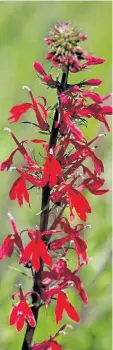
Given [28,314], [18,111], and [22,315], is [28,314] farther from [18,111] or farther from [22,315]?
[18,111]

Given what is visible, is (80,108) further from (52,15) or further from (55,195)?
(52,15)

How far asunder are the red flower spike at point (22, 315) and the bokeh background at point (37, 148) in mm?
380

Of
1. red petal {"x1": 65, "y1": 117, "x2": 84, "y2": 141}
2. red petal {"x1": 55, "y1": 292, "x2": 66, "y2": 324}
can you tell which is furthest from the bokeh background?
red petal {"x1": 65, "y1": 117, "x2": 84, "y2": 141}

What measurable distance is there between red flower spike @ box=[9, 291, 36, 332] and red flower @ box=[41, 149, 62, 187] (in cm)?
15

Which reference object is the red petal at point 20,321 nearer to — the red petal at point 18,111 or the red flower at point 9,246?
the red flower at point 9,246

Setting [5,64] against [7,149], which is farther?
[5,64]

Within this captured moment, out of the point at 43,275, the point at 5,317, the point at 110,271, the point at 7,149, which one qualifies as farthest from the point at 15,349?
the point at 43,275

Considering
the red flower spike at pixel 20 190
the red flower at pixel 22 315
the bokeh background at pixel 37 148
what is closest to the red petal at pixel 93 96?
the red flower spike at pixel 20 190

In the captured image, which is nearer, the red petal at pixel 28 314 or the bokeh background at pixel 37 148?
the red petal at pixel 28 314

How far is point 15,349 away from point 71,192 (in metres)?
0.52

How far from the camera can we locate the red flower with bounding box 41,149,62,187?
0.88 m

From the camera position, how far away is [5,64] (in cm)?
163

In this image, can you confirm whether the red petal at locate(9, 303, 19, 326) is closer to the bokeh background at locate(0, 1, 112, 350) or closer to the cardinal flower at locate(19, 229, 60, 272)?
the cardinal flower at locate(19, 229, 60, 272)

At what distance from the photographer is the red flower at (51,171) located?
876 millimetres
